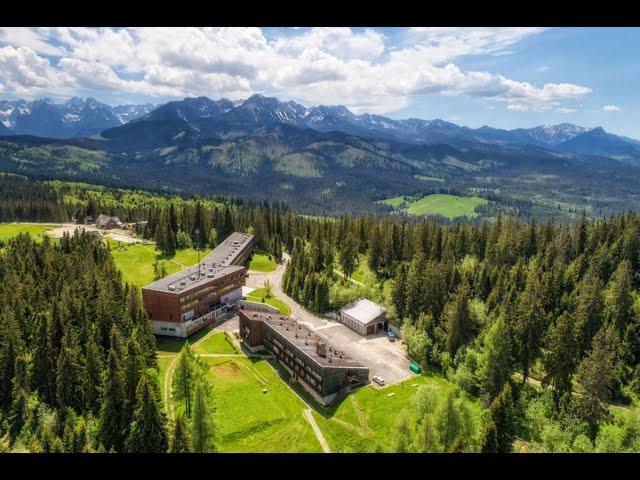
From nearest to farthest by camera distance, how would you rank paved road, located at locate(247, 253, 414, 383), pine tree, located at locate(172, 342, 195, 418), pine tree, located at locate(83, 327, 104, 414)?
pine tree, located at locate(172, 342, 195, 418) < pine tree, located at locate(83, 327, 104, 414) < paved road, located at locate(247, 253, 414, 383)

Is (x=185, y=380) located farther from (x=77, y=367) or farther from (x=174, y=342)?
(x=174, y=342)

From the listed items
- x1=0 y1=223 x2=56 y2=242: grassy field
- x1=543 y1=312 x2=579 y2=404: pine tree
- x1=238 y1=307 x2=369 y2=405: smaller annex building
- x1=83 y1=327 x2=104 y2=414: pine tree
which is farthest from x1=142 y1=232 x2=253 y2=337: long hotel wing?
x1=0 y1=223 x2=56 y2=242: grassy field

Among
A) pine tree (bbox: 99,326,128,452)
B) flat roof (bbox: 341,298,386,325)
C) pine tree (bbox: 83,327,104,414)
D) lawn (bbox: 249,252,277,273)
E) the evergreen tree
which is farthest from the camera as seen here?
lawn (bbox: 249,252,277,273)

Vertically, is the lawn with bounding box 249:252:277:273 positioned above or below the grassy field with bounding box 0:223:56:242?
below

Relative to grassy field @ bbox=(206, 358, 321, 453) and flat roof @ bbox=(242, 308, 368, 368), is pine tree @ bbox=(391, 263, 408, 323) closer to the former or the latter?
flat roof @ bbox=(242, 308, 368, 368)

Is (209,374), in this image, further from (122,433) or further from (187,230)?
(187,230)
